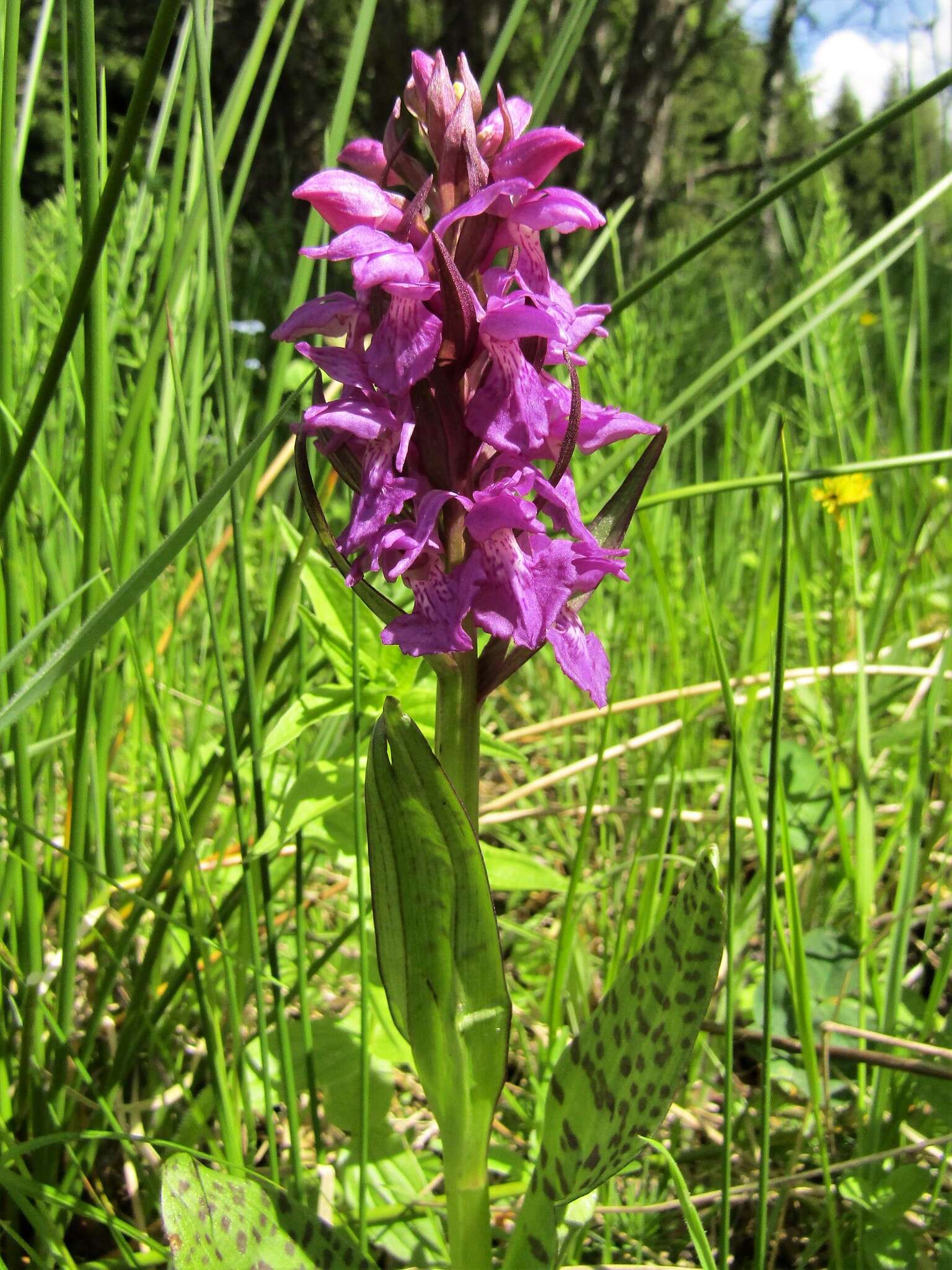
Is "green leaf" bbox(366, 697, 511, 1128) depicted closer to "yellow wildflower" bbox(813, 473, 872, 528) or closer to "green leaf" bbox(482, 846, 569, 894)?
"green leaf" bbox(482, 846, 569, 894)

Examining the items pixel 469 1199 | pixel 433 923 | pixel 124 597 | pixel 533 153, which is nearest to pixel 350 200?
pixel 533 153

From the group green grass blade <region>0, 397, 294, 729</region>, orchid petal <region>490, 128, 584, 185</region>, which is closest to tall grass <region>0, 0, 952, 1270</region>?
green grass blade <region>0, 397, 294, 729</region>

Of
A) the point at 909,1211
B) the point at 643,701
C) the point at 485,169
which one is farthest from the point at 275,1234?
the point at 643,701

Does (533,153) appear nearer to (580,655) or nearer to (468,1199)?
(580,655)

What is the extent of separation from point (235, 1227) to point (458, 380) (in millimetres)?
541

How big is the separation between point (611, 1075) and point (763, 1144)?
104 millimetres

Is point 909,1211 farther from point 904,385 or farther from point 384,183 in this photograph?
point 904,385

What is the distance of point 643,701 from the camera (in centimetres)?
130

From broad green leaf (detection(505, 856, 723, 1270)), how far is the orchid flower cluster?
0.16 metres

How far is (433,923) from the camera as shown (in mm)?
605

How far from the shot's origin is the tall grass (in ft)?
2.38

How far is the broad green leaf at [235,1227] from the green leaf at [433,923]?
0.36 feet

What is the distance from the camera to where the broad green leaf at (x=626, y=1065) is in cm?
60

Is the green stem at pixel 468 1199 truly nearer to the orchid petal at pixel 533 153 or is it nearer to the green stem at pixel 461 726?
the green stem at pixel 461 726
